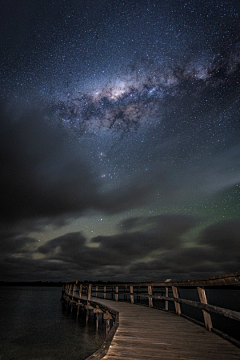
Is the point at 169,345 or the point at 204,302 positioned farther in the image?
the point at 204,302

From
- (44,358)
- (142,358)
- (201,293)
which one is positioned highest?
(201,293)

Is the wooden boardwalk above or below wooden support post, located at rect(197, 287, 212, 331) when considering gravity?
below

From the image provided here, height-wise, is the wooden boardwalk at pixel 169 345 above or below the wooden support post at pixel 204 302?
below

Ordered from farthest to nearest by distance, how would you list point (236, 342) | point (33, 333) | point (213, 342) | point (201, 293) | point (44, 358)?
point (33, 333) < point (44, 358) < point (201, 293) < point (213, 342) < point (236, 342)

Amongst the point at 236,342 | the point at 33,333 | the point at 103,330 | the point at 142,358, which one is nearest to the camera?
the point at 142,358

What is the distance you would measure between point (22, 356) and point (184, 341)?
13.3 m

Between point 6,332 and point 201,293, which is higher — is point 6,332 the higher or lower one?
the lower one

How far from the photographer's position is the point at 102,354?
3.14m

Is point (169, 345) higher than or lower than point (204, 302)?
lower

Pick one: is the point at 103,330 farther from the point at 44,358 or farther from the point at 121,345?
the point at 121,345

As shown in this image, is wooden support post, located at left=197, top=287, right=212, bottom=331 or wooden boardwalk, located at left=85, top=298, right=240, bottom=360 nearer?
wooden boardwalk, located at left=85, top=298, right=240, bottom=360

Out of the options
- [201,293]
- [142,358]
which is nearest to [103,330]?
[201,293]

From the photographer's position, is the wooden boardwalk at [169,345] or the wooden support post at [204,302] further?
the wooden support post at [204,302]

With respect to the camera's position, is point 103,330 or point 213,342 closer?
point 213,342
